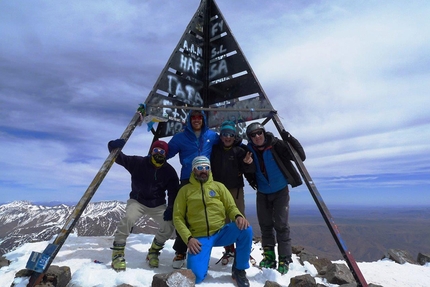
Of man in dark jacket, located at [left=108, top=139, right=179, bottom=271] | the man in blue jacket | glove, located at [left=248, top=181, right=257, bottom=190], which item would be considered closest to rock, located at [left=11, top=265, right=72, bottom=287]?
man in dark jacket, located at [left=108, top=139, right=179, bottom=271]

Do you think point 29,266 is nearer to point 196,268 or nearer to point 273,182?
point 196,268

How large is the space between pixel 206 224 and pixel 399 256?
6.64 metres

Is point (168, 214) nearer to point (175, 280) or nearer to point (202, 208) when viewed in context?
point (202, 208)

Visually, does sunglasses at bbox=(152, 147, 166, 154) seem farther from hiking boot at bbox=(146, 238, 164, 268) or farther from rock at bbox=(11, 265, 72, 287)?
rock at bbox=(11, 265, 72, 287)

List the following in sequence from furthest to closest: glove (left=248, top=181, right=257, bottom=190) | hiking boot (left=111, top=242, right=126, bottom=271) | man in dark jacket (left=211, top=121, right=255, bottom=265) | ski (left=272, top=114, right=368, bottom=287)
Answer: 1. glove (left=248, top=181, right=257, bottom=190)
2. man in dark jacket (left=211, top=121, right=255, bottom=265)
3. hiking boot (left=111, top=242, right=126, bottom=271)
4. ski (left=272, top=114, right=368, bottom=287)

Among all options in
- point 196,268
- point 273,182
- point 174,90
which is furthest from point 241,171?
point 174,90

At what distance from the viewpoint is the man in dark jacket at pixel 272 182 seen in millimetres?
5383

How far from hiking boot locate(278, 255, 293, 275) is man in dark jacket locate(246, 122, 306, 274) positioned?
0.09m

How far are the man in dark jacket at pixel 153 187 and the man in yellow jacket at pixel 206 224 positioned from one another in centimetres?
77

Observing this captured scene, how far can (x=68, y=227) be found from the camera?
429cm

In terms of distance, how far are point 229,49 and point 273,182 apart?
4.59 meters

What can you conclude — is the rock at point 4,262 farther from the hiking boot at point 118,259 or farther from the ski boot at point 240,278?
the ski boot at point 240,278

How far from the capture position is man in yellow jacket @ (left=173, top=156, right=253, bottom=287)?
440 cm

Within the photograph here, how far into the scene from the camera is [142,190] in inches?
225
